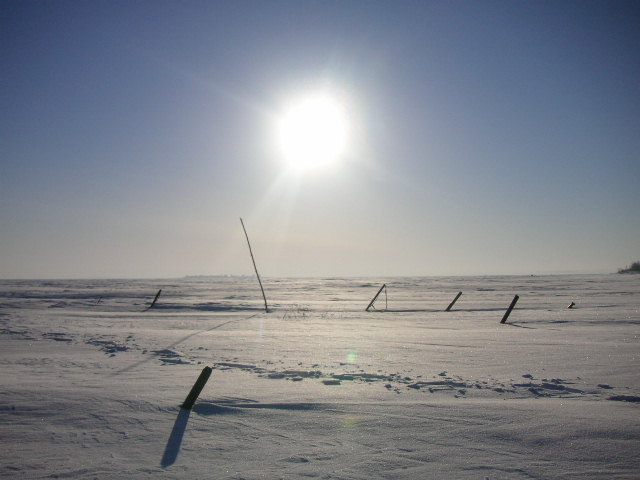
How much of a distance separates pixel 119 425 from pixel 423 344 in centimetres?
870

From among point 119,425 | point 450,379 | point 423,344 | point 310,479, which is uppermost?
point 423,344

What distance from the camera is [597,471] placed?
4.06 meters

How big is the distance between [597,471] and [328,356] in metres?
6.56

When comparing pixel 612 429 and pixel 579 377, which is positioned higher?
pixel 579 377

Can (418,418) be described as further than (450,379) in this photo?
No

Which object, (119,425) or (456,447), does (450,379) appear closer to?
(456,447)

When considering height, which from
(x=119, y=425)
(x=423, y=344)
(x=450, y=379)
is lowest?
(x=119, y=425)

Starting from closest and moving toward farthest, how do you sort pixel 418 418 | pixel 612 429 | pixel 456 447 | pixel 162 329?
pixel 456 447
pixel 612 429
pixel 418 418
pixel 162 329

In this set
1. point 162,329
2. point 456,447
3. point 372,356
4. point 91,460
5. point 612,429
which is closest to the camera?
point 91,460

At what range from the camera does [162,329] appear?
15703 millimetres

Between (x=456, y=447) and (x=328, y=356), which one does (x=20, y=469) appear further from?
(x=328, y=356)

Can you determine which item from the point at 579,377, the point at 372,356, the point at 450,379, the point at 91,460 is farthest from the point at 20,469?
the point at 579,377

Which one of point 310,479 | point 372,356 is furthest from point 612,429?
point 372,356

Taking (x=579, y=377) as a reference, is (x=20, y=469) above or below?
below
